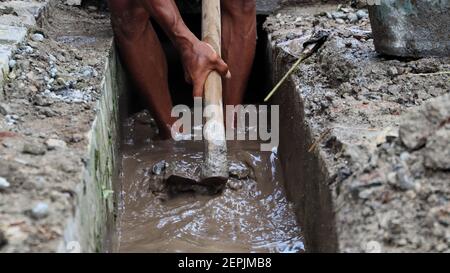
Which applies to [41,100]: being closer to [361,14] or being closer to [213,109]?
[213,109]

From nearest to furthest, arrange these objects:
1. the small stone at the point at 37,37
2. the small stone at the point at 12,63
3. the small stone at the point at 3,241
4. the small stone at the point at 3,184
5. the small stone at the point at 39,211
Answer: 1. the small stone at the point at 3,241
2. the small stone at the point at 39,211
3. the small stone at the point at 3,184
4. the small stone at the point at 12,63
5. the small stone at the point at 37,37

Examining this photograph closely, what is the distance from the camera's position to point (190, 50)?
314cm

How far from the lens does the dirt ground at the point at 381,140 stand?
1867 millimetres

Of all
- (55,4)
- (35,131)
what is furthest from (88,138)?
(55,4)

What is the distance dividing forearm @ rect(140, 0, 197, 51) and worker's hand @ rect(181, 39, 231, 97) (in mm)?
35

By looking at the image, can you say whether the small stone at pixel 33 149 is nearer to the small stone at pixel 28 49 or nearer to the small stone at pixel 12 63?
the small stone at pixel 12 63

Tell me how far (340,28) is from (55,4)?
1.81 m

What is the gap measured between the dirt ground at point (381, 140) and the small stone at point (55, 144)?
884 mm

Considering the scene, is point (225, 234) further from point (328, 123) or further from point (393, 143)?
point (393, 143)

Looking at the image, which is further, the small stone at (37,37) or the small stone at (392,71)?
the small stone at (37,37)

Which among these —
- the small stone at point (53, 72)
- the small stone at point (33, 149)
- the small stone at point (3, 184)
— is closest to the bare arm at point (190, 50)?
the small stone at point (53, 72)

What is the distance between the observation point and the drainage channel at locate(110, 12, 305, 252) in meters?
2.68
